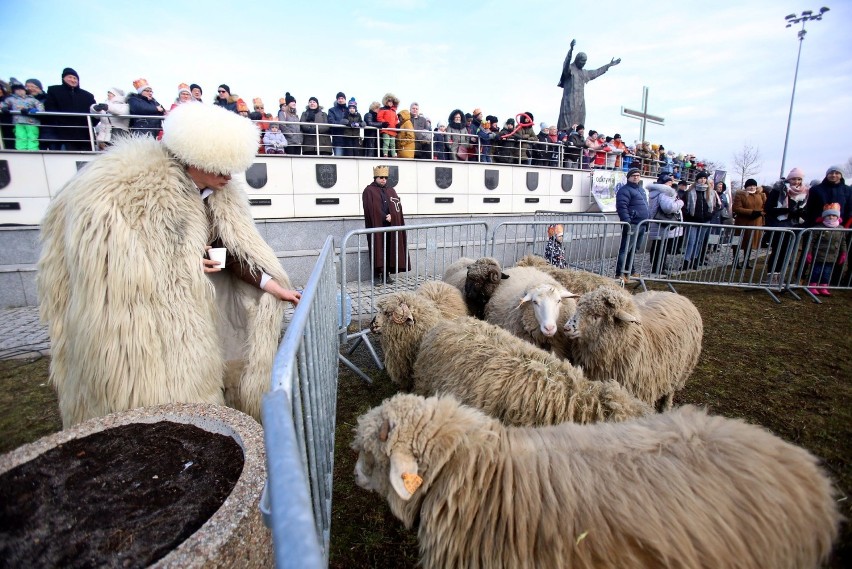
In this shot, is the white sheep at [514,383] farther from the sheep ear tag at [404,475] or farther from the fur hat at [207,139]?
the fur hat at [207,139]

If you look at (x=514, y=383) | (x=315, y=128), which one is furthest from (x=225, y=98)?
(x=514, y=383)

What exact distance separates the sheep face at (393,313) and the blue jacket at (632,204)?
20.4 feet

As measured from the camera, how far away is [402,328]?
3533mm

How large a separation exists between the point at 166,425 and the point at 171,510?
0.52 m

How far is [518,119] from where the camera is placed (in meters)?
11.9

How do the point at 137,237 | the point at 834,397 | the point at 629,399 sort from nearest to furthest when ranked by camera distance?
the point at 137,237
the point at 629,399
the point at 834,397

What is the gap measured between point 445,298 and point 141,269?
2.80m

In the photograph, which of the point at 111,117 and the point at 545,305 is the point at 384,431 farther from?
the point at 111,117

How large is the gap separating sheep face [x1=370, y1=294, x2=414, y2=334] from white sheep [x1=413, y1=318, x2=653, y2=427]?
60 centimetres

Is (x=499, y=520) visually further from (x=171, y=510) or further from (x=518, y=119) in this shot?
(x=518, y=119)

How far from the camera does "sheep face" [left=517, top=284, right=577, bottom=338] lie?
132 inches

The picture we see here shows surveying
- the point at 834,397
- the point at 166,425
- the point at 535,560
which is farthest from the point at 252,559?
the point at 834,397

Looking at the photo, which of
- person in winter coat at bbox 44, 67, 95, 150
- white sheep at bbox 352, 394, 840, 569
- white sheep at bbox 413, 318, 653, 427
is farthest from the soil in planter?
person in winter coat at bbox 44, 67, 95, 150

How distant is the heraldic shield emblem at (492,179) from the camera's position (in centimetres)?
1076
